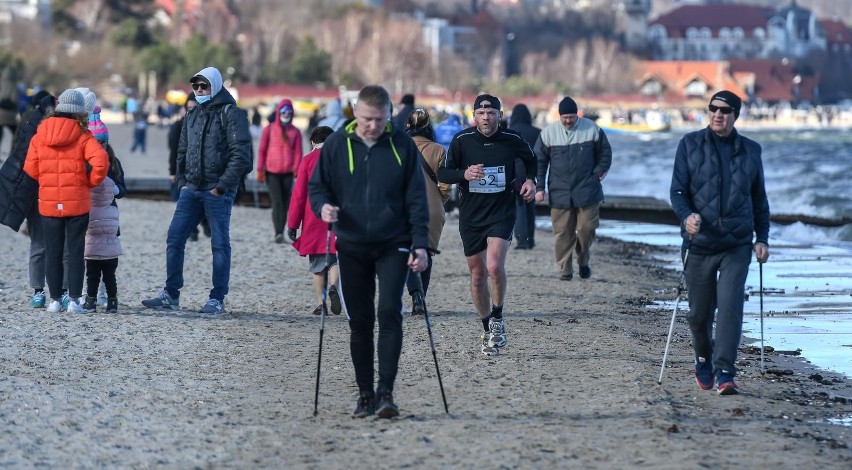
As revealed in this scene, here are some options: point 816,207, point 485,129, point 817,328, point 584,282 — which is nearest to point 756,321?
point 817,328

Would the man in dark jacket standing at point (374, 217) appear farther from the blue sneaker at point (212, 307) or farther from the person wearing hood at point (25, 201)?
the person wearing hood at point (25, 201)

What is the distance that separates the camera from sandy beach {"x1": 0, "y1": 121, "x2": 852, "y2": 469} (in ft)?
24.6

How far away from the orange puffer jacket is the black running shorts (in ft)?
8.91

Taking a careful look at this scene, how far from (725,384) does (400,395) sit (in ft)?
5.96

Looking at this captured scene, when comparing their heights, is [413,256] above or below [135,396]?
above

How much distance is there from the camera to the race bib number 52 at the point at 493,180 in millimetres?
10438

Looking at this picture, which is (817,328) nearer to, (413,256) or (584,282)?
(584,282)

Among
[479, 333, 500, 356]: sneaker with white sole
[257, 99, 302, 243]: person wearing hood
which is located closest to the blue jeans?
[479, 333, 500, 356]: sneaker with white sole

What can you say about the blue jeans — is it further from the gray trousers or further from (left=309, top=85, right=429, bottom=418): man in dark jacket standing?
the gray trousers

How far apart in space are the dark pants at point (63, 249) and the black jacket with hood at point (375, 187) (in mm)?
4076

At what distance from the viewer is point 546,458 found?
7379 millimetres

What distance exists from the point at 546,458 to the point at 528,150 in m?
3.55

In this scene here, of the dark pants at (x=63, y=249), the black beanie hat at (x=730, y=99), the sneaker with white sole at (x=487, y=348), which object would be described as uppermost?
the black beanie hat at (x=730, y=99)

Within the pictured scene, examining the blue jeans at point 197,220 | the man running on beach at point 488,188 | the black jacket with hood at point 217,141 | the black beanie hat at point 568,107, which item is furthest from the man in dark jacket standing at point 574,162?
the man running on beach at point 488,188
